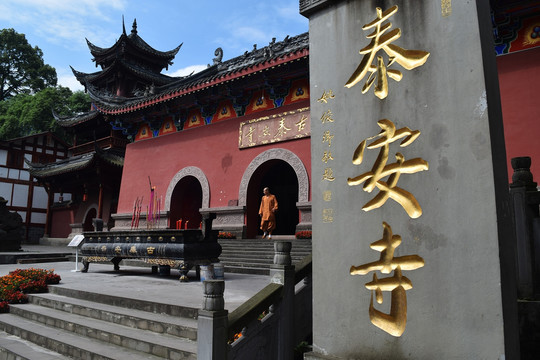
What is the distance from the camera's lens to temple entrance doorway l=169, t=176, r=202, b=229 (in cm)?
1291

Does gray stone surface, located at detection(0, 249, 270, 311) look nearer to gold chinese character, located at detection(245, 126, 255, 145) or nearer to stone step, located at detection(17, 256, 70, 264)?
stone step, located at detection(17, 256, 70, 264)

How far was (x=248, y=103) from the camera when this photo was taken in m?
11.4

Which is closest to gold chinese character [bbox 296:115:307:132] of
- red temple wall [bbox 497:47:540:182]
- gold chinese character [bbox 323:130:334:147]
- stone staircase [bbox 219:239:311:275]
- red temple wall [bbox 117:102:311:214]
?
red temple wall [bbox 117:102:311:214]

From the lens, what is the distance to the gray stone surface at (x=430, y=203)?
84.3 inches

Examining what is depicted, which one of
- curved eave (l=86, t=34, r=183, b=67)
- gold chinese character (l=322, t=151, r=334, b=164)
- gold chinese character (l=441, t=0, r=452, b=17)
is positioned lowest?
gold chinese character (l=322, t=151, r=334, b=164)

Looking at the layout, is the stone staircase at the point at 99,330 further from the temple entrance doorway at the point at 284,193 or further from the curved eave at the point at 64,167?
the curved eave at the point at 64,167

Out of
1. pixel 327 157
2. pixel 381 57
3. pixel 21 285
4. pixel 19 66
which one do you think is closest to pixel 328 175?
pixel 327 157

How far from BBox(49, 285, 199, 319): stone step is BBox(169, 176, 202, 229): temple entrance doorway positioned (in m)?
7.29

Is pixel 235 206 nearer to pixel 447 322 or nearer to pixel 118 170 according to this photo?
pixel 118 170

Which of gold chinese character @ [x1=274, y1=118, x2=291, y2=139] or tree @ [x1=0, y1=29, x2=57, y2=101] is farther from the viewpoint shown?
tree @ [x1=0, y1=29, x2=57, y2=101]

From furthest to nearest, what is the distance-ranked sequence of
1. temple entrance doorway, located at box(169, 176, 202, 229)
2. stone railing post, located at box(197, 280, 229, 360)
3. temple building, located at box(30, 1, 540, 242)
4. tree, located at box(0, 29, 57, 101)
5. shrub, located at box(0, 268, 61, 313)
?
tree, located at box(0, 29, 57, 101), temple entrance doorway, located at box(169, 176, 202, 229), temple building, located at box(30, 1, 540, 242), shrub, located at box(0, 268, 61, 313), stone railing post, located at box(197, 280, 229, 360)

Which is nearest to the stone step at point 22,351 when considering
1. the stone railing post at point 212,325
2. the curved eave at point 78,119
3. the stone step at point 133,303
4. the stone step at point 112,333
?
the stone step at point 112,333

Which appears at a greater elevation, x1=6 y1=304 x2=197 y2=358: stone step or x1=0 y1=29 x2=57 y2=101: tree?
x1=0 y1=29 x2=57 y2=101: tree

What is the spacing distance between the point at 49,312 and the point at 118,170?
12189mm
